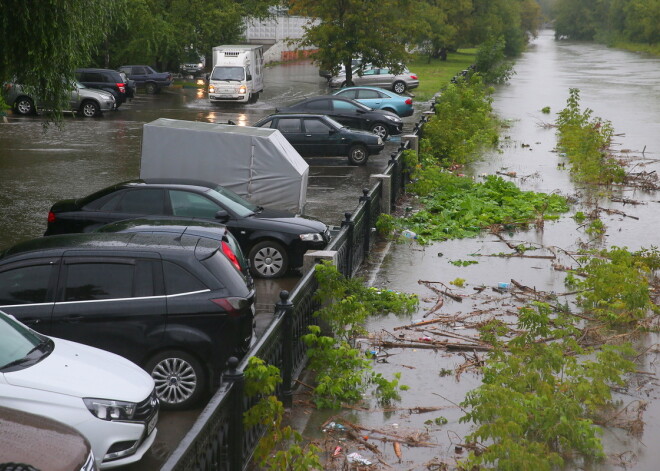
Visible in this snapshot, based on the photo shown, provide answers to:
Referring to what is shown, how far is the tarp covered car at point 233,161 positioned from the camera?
55.7ft

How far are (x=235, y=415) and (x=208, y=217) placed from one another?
6.94 m

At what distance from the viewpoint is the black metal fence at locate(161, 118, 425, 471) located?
603 cm

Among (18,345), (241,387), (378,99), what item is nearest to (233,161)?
(18,345)

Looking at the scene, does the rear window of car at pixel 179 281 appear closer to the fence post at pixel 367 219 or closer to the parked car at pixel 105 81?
the fence post at pixel 367 219

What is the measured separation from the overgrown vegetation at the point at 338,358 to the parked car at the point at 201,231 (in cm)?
94

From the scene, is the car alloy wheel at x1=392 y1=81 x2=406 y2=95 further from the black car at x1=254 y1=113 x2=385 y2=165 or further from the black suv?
the black suv

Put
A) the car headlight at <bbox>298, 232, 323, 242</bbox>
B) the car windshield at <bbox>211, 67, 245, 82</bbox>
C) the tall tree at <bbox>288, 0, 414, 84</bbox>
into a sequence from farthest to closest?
the car windshield at <bbox>211, 67, 245, 82</bbox>, the tall tree at <bbox>288, 0, 414, 84</bbox>, the car headlight at <bbox>298, 232, 323, 242</bbox>

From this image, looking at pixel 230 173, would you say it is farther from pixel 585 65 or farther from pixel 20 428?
pixel 585 65

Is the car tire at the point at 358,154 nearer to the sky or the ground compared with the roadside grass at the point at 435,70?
nearer to the sky

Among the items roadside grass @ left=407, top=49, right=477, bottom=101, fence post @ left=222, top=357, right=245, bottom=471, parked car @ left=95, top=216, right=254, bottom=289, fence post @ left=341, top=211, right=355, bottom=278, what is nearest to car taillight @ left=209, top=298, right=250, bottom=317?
parked car @ left=95, top=216, right=254, bottom=289

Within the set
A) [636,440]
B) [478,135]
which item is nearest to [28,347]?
[636,440]

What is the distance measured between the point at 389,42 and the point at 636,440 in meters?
33.4

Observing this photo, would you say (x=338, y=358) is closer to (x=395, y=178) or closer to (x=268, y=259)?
(x=268, y=259)

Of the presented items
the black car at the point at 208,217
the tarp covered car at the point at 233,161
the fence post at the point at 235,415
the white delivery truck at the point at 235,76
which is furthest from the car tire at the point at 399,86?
the fence post at the point at 235,415
